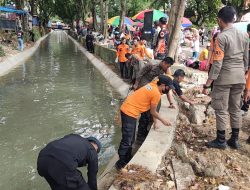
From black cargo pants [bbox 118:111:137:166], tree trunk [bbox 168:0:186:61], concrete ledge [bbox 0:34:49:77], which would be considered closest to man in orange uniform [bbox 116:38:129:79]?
tree trunk [bbox 168:0:186:61]

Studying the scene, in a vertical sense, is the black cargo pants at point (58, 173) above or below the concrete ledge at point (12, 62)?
above

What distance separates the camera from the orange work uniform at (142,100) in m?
5.27

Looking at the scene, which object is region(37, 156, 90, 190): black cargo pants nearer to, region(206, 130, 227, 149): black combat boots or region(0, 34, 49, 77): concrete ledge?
region(206, 130, 227, 149): black combat boots

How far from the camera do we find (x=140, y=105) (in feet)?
17.8

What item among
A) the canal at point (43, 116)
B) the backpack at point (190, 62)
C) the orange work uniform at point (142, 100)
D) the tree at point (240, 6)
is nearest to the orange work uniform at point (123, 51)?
the canal at point (43, 116)

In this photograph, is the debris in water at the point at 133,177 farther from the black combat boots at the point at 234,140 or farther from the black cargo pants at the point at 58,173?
the black combat boots at the point at 234,140

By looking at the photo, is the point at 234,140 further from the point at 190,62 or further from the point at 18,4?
the point at 18,4

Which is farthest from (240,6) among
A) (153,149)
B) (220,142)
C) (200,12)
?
(153,149)

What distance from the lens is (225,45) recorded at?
5152mm

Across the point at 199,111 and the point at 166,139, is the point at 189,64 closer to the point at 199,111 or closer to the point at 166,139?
the point at 199,111

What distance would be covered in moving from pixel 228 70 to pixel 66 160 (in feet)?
9.60

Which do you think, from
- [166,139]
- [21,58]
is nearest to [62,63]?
[21,58]

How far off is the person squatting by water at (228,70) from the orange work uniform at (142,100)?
81cm

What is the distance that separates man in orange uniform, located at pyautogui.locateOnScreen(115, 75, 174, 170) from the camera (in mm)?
5285
